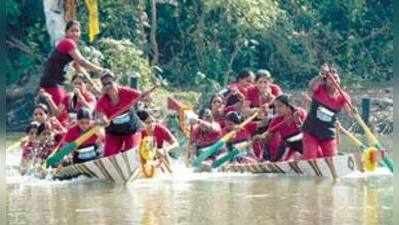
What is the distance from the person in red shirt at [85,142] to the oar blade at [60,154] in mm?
146

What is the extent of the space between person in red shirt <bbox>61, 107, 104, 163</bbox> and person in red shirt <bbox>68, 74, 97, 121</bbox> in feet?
1.32

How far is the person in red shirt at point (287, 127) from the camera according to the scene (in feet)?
36.3

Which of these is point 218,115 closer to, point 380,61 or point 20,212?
point 20,212

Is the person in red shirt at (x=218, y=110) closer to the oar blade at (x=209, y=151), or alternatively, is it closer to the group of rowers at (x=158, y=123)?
the group of rowers at (x=158, y=123)

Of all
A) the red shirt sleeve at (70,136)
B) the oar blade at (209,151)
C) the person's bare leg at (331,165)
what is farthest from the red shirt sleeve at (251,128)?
the red shirt sleeve at (70,136)

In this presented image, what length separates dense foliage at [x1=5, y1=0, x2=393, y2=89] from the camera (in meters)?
18.9

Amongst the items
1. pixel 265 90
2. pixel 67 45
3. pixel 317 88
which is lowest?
pixel 317 88

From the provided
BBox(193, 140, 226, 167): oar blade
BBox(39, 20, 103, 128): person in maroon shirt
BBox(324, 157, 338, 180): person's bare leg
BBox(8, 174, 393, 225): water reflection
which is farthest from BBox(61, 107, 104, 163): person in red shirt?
BBox(324, 157, 338, 180): person's bare leg

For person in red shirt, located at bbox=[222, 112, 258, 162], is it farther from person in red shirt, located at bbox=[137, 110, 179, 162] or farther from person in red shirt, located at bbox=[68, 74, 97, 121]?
person in red shirt, located at bbox=[68, 74, 97, 121]

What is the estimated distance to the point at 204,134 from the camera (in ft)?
39.4

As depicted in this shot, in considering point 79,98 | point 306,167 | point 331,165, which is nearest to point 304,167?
point 306,167

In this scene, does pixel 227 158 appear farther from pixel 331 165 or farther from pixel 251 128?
pixel 331 165

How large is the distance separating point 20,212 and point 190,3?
1287cm

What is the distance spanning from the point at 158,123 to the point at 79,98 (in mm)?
972
